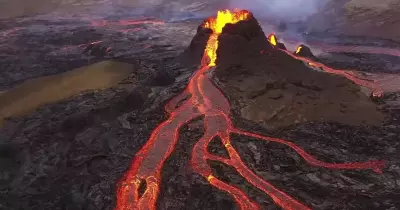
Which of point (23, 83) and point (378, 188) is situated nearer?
point (378, 188)

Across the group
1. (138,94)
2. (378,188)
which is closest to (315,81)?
(378,188)

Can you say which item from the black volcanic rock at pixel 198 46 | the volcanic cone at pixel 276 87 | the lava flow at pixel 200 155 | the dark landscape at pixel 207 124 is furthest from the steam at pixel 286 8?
the lava flow at pixel 200 155

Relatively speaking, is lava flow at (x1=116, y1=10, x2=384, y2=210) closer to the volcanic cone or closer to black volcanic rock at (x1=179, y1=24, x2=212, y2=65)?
the volcanic cone

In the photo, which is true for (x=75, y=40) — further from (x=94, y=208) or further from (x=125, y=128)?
(x=94, y=208)

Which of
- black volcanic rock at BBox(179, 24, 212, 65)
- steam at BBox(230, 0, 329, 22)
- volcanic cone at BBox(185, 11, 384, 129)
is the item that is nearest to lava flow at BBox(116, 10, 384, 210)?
volcanic cone at BBox(185, 11, 384, 129)

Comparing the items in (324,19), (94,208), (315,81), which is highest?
(324,19)

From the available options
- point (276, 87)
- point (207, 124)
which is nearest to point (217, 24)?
point (276, 87)

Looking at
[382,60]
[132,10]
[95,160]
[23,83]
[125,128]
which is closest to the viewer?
[95,160]

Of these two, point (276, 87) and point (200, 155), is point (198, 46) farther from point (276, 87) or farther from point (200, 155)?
point (200, 155)
